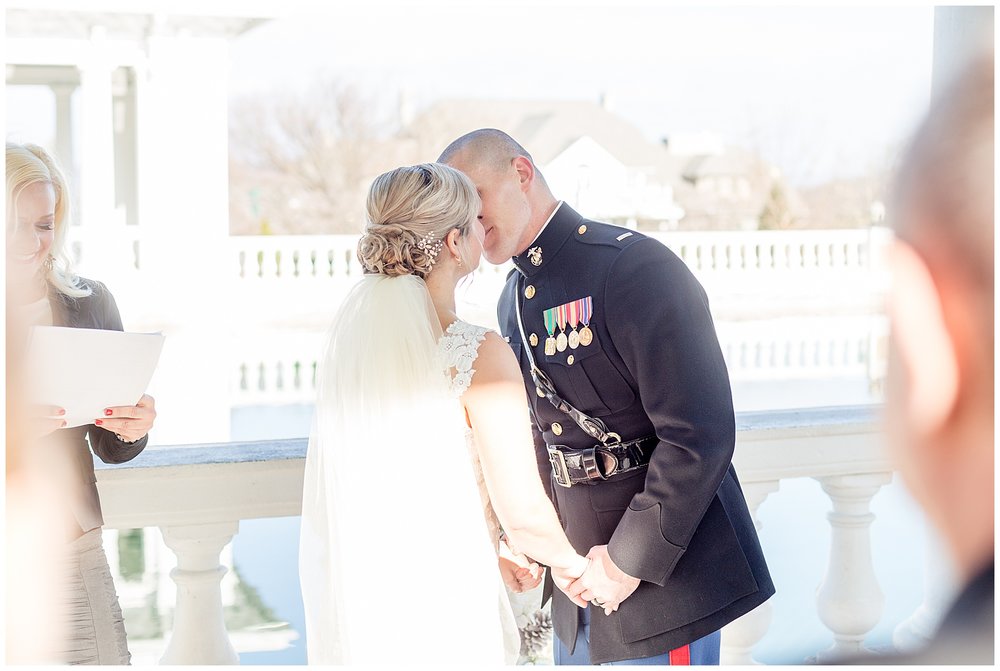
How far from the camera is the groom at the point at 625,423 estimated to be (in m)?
1.89

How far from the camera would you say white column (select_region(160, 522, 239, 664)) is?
91.6 inches

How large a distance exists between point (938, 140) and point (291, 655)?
4.23 m

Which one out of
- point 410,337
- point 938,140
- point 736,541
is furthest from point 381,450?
point 938,140

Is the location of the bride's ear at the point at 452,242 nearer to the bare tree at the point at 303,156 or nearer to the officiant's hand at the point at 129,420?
the officiant's hand at the point at 129,420

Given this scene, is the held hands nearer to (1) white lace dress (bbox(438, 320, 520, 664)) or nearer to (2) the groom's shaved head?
(1) white lace dress (bbox(438, 320, 520, 664))

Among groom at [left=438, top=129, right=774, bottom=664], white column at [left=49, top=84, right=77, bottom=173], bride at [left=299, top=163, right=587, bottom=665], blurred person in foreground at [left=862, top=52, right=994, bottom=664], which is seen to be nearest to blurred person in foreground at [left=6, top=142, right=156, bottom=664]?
bride at [left=299, top=163, right=587, bottom=665]

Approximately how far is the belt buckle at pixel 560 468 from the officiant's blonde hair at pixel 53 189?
104 centimetres

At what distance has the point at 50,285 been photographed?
6.64 feet

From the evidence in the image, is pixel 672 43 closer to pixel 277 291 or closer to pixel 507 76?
pixel 507 76

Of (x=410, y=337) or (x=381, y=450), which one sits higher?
(x=410, y=337)

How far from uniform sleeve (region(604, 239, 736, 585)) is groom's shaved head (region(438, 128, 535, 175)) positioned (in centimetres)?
37

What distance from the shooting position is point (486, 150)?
6.84 feet

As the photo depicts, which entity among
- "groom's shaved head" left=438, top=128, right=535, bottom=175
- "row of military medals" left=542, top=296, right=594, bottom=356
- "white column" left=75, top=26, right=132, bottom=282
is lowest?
"row of military medals" left=542, top=296, right=594, bottom=356

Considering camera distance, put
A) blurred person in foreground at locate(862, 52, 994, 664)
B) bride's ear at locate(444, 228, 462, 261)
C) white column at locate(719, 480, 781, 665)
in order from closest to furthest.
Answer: blurred person in foreground at locate(862, 52, 994, 664), bride's ear at locate(444, 228, 462, 261), white column at locate(719, 480, 781, 665)
